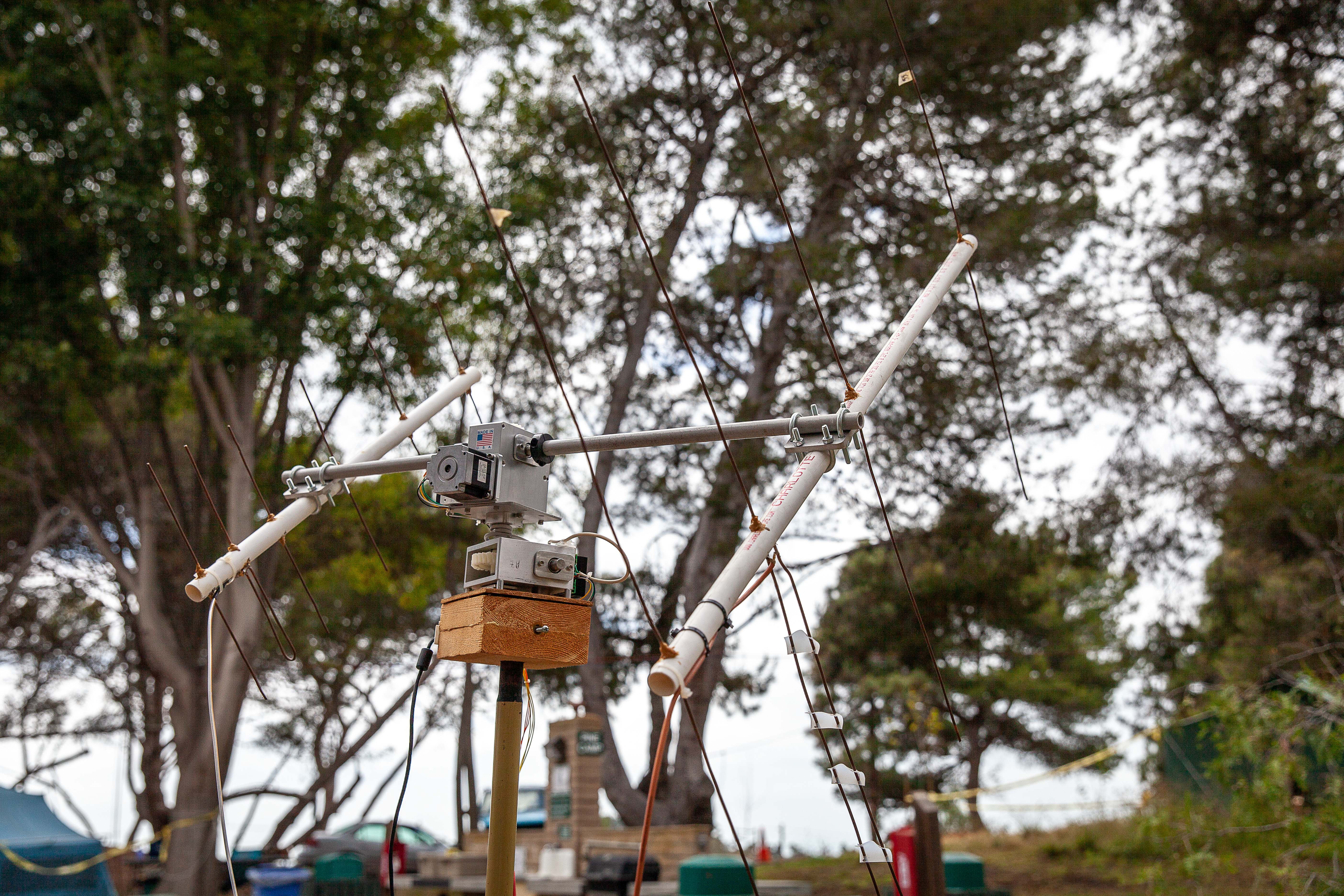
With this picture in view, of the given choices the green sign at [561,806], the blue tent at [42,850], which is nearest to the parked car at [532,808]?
Result: the green sign at [561,806]

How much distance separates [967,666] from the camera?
62.6 ft

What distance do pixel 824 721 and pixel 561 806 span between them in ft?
30.8

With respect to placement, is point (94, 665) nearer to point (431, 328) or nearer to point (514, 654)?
point (431, 328)

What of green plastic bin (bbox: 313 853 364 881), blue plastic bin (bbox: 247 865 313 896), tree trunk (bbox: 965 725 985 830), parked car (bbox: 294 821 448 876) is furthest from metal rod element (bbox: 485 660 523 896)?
tree trunk (bbox: 965 725 985 830)

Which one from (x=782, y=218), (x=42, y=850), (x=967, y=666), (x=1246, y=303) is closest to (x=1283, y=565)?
(x=1246, y=303)

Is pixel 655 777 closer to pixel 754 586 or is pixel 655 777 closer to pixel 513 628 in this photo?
pixel 754 586

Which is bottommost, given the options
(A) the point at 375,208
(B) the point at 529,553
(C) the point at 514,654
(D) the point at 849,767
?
(D) the point at 849,767

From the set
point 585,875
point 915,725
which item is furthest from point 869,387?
point 915,725

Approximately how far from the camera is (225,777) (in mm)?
12062

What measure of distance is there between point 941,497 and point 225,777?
338 inches

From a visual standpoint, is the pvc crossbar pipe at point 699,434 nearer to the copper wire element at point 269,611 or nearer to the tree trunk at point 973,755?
the copper wire element at point 269,611

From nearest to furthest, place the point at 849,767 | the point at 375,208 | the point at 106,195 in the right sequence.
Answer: the point at 849,767
the point at 106,195
the point at 375,208

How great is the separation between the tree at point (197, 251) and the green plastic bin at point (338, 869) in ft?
3.77

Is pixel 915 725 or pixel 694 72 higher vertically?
pixel 694 72
